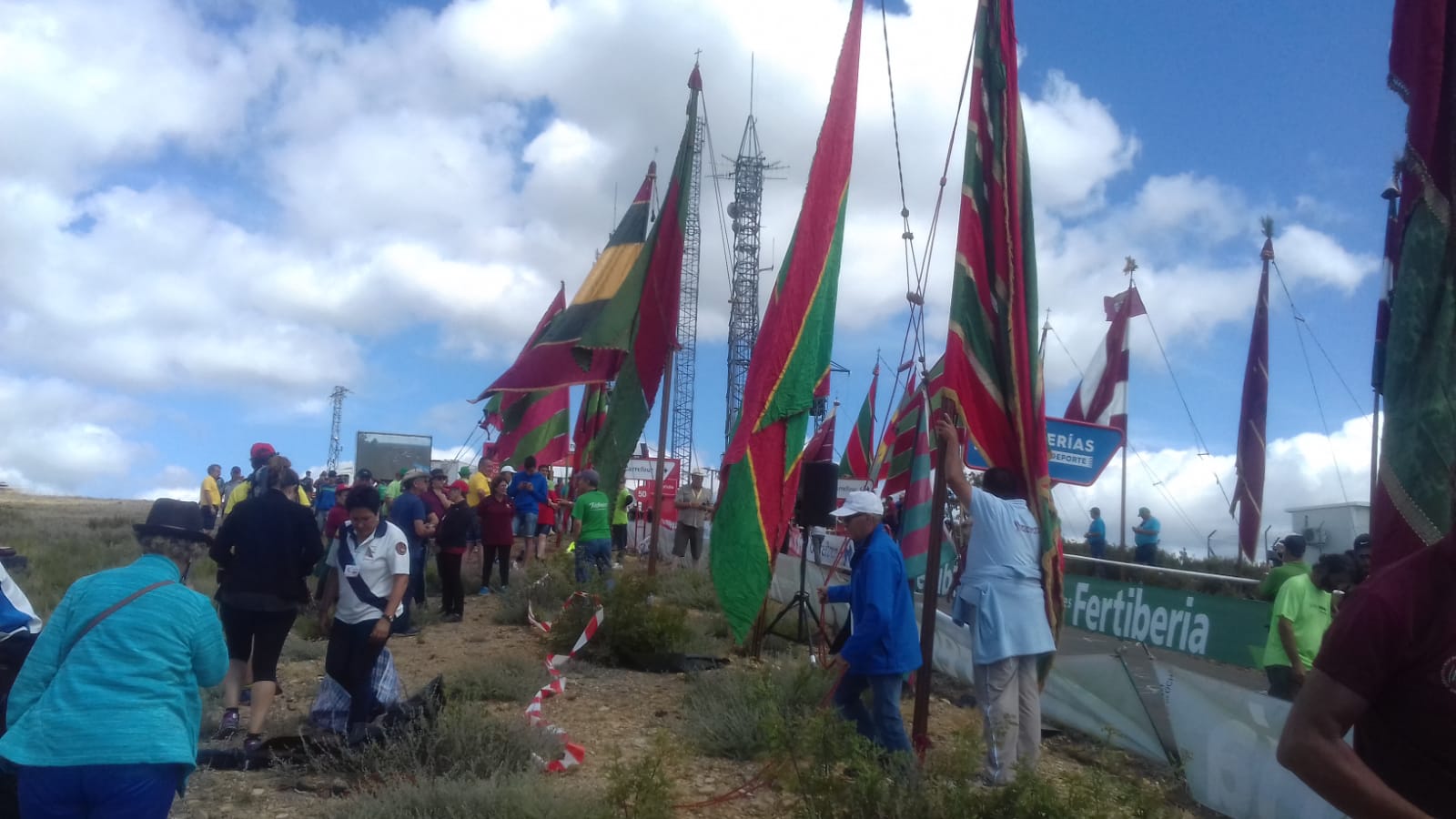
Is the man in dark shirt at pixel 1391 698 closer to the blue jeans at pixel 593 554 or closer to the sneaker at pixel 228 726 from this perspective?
the sneaker at pixel 228 726

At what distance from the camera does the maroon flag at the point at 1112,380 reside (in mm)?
15711

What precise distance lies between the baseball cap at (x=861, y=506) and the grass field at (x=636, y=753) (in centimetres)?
107

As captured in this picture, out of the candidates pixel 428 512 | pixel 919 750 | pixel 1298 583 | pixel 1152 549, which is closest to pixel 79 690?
pixel 919 750

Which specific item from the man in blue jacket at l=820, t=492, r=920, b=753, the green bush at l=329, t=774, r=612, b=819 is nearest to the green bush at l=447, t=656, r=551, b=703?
the green bush at l=329, t=774, r=612, b=819

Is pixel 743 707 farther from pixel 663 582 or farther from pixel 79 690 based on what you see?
pixel 663 582

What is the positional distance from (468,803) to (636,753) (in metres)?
1.92

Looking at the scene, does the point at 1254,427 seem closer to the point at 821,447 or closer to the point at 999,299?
the point at 821,447

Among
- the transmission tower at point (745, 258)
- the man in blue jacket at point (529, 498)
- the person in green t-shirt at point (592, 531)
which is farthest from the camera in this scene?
the transmission tower at point (745, 258)

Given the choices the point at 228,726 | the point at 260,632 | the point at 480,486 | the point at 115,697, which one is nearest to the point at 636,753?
the point at 260,632

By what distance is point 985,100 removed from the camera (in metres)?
6.07

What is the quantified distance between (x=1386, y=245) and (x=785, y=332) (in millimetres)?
3896

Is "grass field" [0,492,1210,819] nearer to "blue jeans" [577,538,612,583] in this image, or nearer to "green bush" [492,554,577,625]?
"green bush" [492,554,577,625]

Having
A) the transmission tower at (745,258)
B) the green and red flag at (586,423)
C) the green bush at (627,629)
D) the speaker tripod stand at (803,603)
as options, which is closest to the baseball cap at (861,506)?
the speaker tripod stand at (803,603)

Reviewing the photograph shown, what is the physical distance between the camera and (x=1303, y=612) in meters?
6.83
